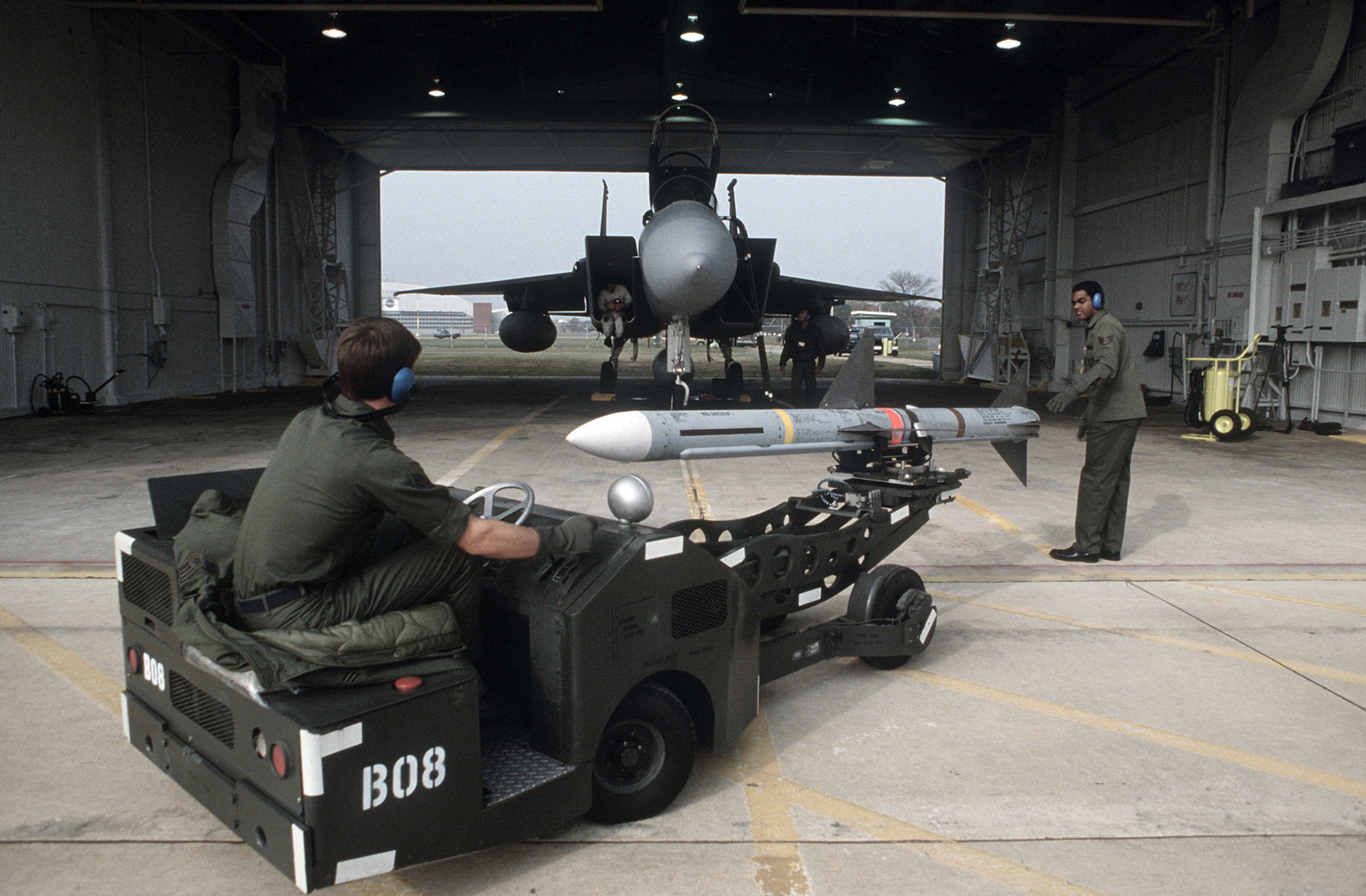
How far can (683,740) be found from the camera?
315 centimetres

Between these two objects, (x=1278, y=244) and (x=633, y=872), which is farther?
(x=1278, y=244)

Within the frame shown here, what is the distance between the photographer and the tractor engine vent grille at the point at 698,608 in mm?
3125

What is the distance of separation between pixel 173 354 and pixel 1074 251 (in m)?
23.2

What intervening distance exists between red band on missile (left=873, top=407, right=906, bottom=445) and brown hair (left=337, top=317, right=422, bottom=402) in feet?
10.9

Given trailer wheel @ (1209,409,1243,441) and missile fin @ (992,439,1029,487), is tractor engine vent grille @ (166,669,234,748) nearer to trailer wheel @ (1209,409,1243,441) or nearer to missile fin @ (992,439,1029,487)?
missile fin @ (992,439,1029,487)

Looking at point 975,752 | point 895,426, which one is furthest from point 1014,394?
point 975,752

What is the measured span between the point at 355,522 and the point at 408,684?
1.69 feet

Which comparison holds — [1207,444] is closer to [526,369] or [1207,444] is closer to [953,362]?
[953,362]

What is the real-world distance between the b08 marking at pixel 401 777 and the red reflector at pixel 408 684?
170 mm

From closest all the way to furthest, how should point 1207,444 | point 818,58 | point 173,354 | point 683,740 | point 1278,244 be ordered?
point 683,740 < point 1207,444 < point 1278,244 < point 173,354 < point 818,58

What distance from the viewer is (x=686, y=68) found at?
80.6 ft

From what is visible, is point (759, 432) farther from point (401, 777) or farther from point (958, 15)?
point (958, 15)

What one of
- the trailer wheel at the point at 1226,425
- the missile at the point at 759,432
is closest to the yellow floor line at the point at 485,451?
the missile at the point at 759,432

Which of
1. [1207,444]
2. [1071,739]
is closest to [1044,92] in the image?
[1207,444]
